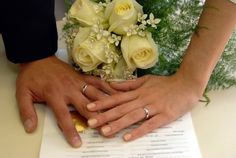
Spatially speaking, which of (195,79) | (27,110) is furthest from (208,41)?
(27,110)

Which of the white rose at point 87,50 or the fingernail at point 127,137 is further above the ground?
the white rose at point 87,50

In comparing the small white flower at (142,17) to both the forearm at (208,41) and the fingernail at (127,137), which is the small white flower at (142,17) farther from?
the fingernail at (127,137)

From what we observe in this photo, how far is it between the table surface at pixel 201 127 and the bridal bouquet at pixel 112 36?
17 centimetres

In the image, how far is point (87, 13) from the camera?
819 millimetres

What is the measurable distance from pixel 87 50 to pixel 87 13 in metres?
0.08

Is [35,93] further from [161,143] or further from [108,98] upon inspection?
[161,143]

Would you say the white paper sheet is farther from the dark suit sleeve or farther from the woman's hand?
the dark suit sleeve

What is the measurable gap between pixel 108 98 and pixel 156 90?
0.10 meters

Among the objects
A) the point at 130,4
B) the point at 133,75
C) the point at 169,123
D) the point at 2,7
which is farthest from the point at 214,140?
the point at 2,7

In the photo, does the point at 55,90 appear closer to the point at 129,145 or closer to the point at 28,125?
the point at 28,125

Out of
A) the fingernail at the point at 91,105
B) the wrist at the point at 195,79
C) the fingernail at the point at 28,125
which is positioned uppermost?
the wrist at the point at 195,79

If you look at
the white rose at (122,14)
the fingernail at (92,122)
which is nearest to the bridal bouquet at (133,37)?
the white rose at (122,14)

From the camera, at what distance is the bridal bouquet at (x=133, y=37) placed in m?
0.80

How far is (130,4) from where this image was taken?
0.79 m
